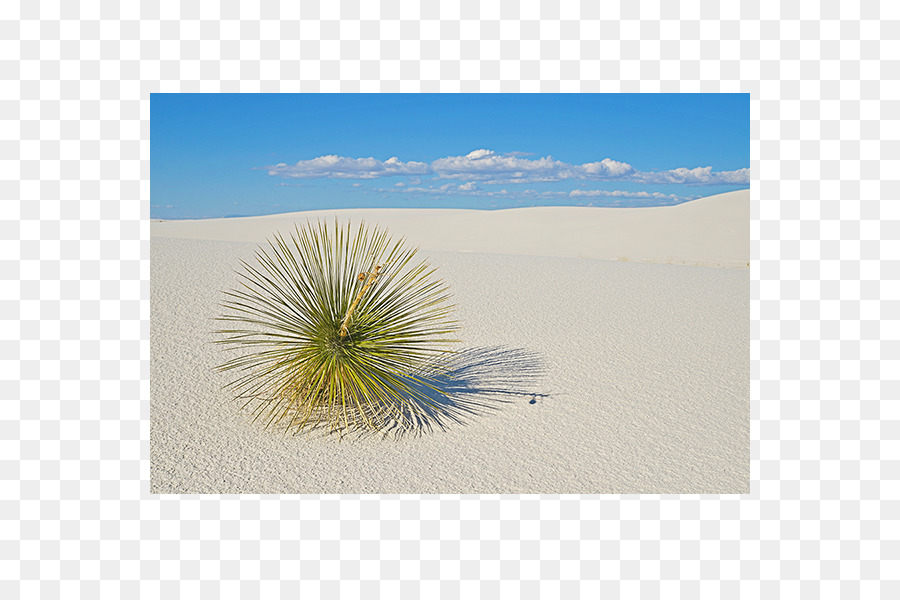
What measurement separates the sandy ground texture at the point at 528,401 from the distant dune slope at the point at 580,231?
7.79 metres

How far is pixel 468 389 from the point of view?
550 cm

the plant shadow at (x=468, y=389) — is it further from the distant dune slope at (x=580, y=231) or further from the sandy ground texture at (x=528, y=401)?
the distant dune slope at (x=580, y=231)

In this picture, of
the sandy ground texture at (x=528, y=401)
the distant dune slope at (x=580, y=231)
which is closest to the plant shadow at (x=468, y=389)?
the sandy ground texture at (x=528, y=401)

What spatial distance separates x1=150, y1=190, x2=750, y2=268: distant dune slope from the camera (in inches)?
803

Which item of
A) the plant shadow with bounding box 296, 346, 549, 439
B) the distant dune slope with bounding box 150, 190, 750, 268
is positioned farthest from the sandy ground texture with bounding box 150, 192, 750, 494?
the distant dune slope with bounding box 150, 190, 750, 268

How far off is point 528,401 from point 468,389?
0.56 m

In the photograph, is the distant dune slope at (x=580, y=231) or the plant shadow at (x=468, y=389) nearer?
the plant shadow at (x=468, y=389)

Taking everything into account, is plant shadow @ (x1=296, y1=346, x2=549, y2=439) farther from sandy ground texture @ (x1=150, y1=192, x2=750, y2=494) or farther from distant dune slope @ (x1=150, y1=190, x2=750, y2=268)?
distant dune slope @ (x1=150, y1=190, x2=750, y2=268)

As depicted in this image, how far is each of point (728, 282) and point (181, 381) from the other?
9958 millimetres

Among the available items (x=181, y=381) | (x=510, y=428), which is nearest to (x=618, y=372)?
(x=510, y=428)

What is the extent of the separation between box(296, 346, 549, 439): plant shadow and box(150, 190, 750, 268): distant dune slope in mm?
10774

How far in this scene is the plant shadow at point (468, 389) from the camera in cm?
466

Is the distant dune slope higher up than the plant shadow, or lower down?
higher up

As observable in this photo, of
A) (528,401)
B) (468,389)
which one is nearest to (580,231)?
(468,389)
